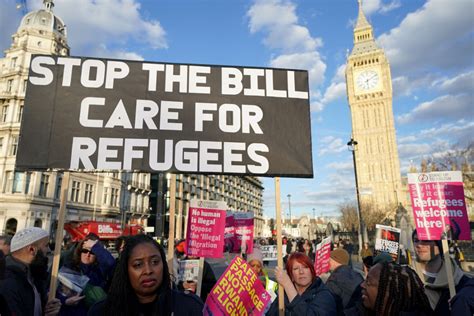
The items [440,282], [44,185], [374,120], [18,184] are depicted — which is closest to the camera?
[440,282]

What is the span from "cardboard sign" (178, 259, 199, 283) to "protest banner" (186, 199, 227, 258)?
0.74m

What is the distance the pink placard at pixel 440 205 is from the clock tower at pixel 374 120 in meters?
90.4

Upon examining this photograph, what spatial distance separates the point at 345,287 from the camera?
4.35m

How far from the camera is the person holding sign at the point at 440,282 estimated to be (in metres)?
2.64

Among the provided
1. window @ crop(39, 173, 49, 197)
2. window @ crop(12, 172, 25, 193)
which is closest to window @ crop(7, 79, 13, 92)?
window @ crop(12, 172, 25, 193)

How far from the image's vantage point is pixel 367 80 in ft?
308

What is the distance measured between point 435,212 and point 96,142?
15.7ft

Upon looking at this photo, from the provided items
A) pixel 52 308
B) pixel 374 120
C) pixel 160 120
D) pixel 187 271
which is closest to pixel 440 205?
pixel 187 271

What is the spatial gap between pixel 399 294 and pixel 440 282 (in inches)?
47.0

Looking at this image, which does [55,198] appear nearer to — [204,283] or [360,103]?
[204,283]

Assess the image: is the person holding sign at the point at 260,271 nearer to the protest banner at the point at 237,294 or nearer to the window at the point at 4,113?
the protest banner at the point at 237,294

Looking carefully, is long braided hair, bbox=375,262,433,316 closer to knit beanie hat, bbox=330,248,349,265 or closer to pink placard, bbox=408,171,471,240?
pink placard, bbox=408,171,471,240

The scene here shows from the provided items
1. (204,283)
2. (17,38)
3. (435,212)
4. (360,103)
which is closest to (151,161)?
(204,283)

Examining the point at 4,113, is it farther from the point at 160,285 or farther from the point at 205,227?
the point at 160,285
